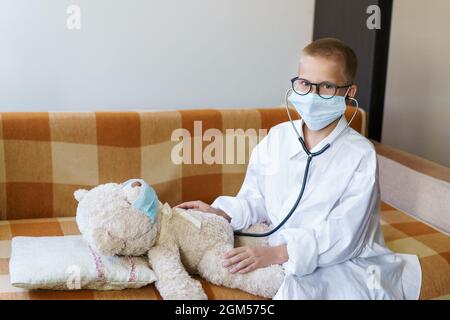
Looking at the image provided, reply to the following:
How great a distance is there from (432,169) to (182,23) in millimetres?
1037

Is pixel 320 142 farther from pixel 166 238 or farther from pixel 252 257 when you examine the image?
pixel 166 238

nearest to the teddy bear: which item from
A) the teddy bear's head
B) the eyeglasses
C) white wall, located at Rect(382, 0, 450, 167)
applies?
the teddy bear's head

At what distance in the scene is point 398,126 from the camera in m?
3.10

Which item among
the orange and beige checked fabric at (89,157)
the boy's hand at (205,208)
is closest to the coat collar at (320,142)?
the boy's hand at (205,208)

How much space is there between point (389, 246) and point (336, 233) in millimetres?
428

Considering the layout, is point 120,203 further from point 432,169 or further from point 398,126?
point 398,126

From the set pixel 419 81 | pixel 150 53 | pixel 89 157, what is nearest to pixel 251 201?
pixel 89 157

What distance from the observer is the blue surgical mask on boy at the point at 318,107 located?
171 centimetres

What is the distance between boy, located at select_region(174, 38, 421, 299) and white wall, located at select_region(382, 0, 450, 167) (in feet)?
4.46

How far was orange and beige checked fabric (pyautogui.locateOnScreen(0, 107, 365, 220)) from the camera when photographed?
6.81ft

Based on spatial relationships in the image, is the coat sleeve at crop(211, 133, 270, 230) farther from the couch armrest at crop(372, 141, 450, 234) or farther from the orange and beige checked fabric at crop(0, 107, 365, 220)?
the couch armrest at crop(372, 141, 450, 234)
